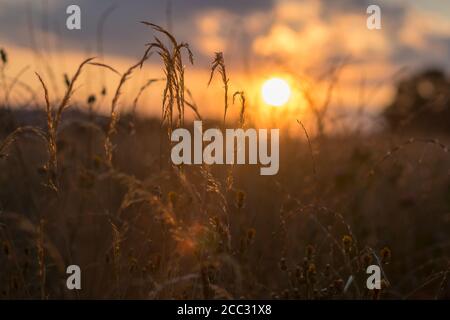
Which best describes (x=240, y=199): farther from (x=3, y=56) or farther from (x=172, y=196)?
(x=3, y=56)

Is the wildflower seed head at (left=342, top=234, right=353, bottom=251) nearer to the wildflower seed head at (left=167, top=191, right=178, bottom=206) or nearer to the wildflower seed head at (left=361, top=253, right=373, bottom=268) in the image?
the wildflower seed head at (left=361, top=253, right=373, bottom=268)

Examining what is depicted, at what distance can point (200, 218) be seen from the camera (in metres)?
1.69

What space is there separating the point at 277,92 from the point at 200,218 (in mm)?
2119

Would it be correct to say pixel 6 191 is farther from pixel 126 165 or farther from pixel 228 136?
pixel 228 136

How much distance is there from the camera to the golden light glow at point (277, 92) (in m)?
3.59

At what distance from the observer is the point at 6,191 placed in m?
3.50

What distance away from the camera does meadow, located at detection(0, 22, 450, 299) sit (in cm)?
183

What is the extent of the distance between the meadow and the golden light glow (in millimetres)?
173

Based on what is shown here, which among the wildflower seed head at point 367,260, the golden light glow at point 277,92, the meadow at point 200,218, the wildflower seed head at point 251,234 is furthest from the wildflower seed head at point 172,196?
the golden light glow at point 277,92

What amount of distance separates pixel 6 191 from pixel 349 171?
2.07 m

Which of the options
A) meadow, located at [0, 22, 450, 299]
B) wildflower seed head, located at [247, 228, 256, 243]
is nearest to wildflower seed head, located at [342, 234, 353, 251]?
meadow, located at [0, 22, 450, 299]

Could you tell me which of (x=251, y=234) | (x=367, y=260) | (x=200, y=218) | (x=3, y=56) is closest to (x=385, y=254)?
(x=367, y=260)

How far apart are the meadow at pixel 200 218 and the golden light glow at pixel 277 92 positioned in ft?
0.57
